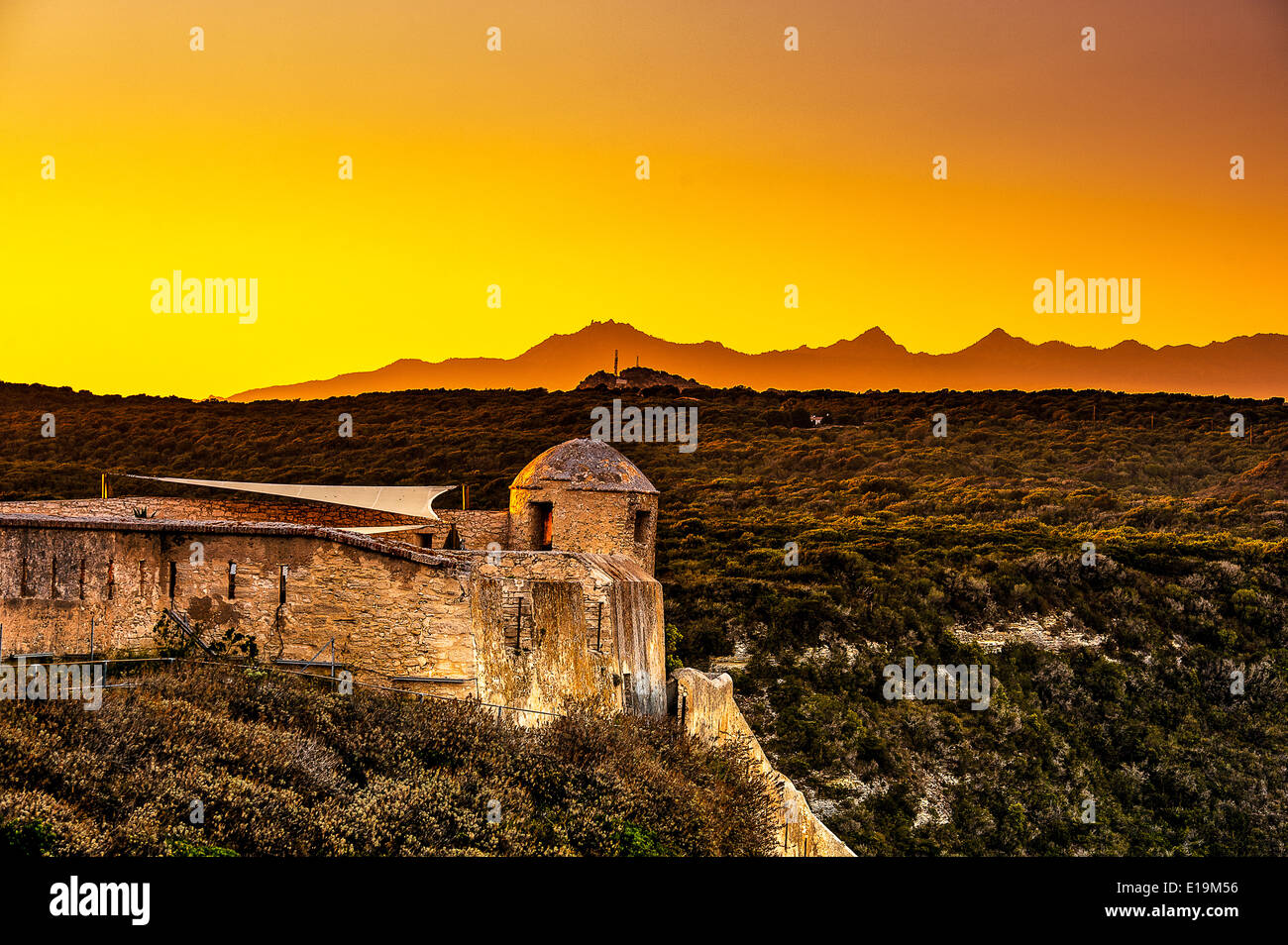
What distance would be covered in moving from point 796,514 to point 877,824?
21.6 metres

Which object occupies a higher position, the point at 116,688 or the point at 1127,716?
the point at 116,688

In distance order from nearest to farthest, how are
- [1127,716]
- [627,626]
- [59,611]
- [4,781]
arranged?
[4,781], [59,611], [627,626], [1127,716]

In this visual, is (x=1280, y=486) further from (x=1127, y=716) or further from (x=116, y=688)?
(x=116, y=688)

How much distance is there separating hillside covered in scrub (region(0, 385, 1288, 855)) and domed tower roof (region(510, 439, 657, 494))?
311 centimetres

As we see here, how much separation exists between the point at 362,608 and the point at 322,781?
9.34 ft

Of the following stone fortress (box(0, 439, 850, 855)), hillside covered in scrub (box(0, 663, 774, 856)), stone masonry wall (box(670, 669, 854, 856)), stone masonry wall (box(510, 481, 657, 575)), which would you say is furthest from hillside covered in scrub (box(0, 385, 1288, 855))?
hillside covered in scrub (box(0, 663, 774, 856))

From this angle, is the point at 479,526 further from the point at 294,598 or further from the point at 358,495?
the point at 294,598

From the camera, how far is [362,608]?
39.9 feet

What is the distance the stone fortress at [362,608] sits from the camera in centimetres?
1133

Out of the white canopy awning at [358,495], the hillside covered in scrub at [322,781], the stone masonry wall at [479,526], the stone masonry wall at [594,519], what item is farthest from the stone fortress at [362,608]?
the stone masonry wall at [479,526]

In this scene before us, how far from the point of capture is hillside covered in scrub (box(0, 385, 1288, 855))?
27328 mm

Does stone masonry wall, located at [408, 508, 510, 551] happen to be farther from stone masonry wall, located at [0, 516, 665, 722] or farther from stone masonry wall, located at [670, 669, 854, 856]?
stone masonry wall, located at [0, 516, 665, 722]

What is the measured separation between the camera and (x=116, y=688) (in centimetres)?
1012

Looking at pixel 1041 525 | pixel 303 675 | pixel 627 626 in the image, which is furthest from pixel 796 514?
pixel 303 675
